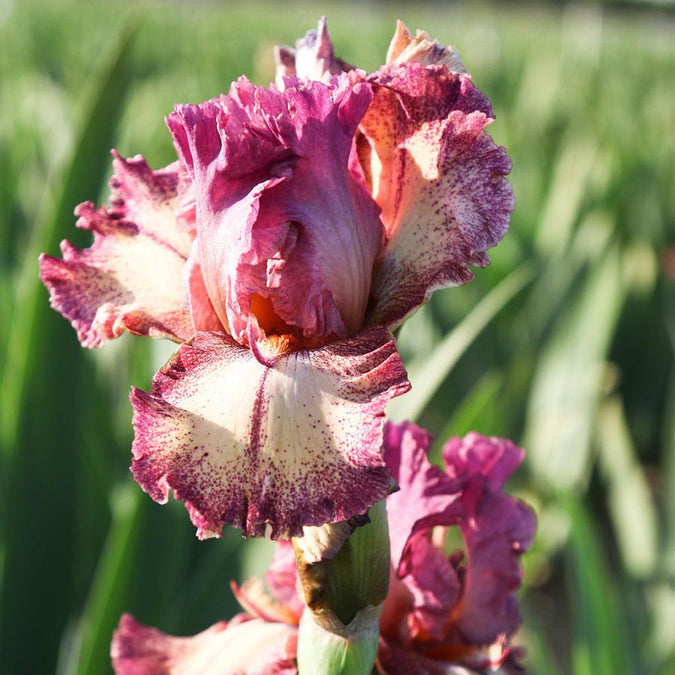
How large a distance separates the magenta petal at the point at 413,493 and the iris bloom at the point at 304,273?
10cm

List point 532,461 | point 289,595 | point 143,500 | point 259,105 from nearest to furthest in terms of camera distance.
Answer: point 259,105 < point 289,595 < point 143,500 < point 532,461

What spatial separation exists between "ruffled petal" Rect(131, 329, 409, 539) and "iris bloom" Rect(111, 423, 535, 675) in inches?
5.2

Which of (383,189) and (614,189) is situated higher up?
(383,189)

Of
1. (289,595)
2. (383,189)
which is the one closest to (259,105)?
(383,189)

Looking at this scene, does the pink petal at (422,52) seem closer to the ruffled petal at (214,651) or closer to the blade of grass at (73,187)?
the ruffled petal at (214,651)

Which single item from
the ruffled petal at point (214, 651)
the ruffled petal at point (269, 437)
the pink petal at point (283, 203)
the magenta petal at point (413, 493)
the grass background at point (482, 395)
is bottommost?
the grass background at point (482, 395)

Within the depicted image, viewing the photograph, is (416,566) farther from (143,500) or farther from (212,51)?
(212,51)

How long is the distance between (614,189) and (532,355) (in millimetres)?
795

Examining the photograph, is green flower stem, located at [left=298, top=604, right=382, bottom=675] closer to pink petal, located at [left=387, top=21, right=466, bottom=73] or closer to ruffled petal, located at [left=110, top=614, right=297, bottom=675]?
ruffled petal, located at [left=110, top=614, right=297, bottom=675]

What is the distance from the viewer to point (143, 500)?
0.85 metres

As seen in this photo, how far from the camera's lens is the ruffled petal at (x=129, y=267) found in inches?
16.0

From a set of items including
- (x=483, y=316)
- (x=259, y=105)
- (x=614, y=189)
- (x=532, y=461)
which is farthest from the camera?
(x=614, y=189)

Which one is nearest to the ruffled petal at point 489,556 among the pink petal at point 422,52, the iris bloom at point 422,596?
the iris bloom at point 422,596

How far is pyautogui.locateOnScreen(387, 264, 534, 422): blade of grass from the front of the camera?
96 centimetres
